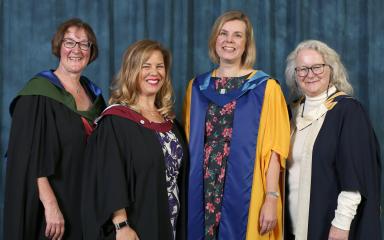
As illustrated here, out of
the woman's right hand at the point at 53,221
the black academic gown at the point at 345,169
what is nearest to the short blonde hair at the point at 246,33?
the black academic gown at the point at 345,169

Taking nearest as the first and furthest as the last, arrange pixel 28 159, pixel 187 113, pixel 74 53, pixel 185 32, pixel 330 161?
1. pixel 28 159
2. pixel 330 161
3. pixel 74 53
4. pixel 187 113
5. pixel 185 32

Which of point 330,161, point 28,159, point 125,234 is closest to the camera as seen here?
point 125,234

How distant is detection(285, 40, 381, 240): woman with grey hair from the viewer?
2.51 m

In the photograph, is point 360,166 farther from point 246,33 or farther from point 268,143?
point 246,33

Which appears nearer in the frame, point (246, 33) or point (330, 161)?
point (330, 161)

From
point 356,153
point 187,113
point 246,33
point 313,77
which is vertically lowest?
point 356,153

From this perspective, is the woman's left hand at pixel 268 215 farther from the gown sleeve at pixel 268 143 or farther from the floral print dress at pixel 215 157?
the floral print dress at pixel 215 157

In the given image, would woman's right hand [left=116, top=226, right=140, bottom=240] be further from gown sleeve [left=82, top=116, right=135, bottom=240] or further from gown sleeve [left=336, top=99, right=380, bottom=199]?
gown sleeve [left=336, top=99, right=380, bottom=199]

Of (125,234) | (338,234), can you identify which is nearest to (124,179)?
(125,234)

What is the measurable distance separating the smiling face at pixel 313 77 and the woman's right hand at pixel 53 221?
1413 mm

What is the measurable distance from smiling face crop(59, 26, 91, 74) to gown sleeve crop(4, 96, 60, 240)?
0.28 m

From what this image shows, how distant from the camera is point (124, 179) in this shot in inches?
92.2

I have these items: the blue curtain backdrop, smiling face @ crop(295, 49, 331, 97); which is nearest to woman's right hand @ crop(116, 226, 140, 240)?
→ smiling face @ crop(295, 49, 331, 97)

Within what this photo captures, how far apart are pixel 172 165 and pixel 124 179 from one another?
0.28m
